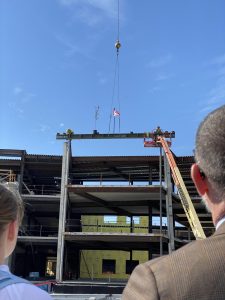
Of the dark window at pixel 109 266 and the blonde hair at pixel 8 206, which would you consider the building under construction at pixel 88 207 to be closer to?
the dark window at pixel 109 266

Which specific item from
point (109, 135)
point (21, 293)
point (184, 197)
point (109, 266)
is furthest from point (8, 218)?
point (109, 266)

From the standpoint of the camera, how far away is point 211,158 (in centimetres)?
145

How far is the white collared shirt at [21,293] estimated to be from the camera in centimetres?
174

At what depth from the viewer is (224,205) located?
4.64 ft

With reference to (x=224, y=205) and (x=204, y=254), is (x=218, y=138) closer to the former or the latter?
(x=224, y=205)

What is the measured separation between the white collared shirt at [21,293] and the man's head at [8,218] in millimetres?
165

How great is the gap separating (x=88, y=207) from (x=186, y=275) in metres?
31.5

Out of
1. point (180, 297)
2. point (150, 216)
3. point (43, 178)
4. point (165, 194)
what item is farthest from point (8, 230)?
point (43, 178)

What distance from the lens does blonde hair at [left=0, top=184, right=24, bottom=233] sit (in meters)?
1.87

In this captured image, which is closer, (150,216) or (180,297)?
(180,297)

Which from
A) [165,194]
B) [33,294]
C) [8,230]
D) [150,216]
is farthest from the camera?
[150,216]

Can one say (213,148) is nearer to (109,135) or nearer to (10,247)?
(10,247)

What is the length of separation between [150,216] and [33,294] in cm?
2943

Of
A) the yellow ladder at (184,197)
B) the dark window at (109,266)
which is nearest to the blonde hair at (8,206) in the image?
the yellow ladder at (184,197)
